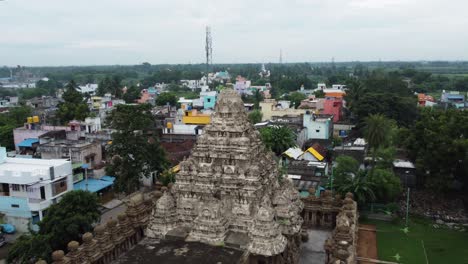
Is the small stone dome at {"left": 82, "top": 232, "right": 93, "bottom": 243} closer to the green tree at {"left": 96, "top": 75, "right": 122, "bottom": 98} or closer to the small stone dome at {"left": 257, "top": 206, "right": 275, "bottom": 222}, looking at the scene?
the small stone dome at {"left": 257, "top": 206, "right": 275, "bottom": 222}

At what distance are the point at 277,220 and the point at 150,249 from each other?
6.51m


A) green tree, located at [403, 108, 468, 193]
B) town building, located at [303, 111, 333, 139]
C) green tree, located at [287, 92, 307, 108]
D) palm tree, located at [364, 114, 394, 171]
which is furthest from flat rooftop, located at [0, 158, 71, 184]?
green tree, located at [287, 92, 307, 108]

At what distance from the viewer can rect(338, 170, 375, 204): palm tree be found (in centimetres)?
3034

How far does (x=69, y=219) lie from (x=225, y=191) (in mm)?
10144

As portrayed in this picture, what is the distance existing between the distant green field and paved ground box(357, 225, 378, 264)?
1.11 ft

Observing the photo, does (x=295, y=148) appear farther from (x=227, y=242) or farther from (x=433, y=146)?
(x=227, y=242)

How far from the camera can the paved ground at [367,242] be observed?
84.3 ft

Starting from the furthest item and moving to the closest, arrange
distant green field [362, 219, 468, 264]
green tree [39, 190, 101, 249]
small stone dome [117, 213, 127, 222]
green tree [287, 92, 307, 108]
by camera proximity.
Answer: green tree [287, 92, 307, 108], distant green field [362, 219, 468, 264], green tree [39, 190, 101, 249], small stone dome [117, 213, 127, 222]

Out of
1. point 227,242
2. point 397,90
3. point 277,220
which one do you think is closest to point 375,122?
point 277,220

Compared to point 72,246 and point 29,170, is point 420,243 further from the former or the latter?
point 29,170

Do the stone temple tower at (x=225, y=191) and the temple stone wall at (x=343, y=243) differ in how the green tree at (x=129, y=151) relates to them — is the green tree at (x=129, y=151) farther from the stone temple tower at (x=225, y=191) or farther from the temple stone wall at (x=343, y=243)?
the temple stone wall at (x=343, y=243)

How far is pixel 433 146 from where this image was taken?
32.1m

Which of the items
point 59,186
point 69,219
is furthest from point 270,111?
point 69,219

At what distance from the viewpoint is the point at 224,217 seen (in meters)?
20.1
